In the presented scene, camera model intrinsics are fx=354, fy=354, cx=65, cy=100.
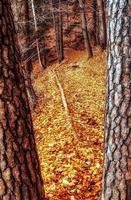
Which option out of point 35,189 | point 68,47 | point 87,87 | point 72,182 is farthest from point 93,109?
point 68,47

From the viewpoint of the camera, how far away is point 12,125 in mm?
3303

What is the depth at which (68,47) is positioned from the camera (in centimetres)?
3178

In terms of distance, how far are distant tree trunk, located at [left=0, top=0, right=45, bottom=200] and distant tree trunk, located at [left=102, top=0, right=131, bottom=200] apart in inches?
63.1

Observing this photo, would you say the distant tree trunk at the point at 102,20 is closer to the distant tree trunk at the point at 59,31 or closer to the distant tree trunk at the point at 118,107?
the distant tree trunk at the point at 59,31

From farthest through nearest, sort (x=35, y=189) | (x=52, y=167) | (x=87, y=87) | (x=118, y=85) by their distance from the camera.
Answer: (x=87, y=87)
(x=52, y=167)
(x=118, y=85)
(x=35, y=189)

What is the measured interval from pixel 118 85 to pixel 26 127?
Result: 5.70ft

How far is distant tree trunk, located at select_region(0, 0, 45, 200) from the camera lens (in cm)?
328

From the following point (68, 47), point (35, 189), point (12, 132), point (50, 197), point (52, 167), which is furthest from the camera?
point (68, 47)

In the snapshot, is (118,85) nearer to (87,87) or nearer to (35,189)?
(35,189)

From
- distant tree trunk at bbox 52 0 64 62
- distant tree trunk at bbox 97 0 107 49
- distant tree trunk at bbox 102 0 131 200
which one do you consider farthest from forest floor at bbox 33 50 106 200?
distant tree trunk at bbox 52 0 64 62

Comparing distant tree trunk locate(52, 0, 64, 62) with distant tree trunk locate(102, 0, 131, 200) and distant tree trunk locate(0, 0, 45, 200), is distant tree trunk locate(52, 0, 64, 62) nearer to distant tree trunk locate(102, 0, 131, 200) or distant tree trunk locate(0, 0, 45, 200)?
distant tree trunk locate(102, 0, 131, 200)

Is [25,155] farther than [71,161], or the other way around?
[71,161]

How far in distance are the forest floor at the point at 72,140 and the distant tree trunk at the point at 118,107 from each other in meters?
1.85

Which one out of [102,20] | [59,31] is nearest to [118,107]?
[102,20]
